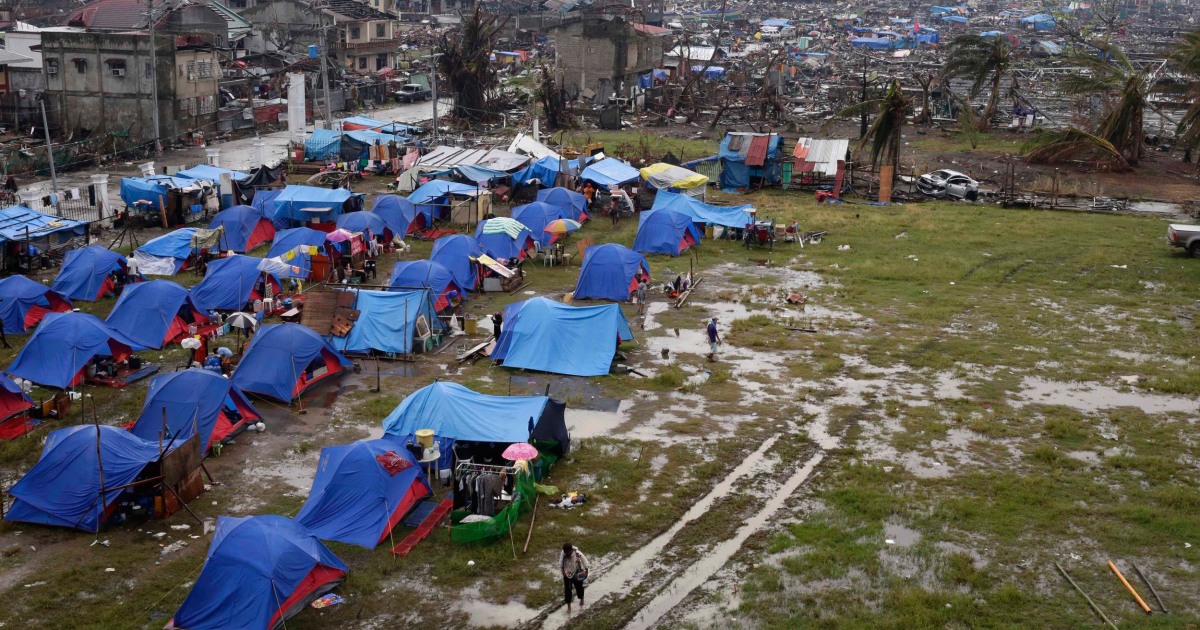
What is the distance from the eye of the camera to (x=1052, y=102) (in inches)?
2667

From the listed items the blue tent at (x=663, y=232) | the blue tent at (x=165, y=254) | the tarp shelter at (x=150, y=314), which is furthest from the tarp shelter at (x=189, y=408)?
the blue tent at (x=663, y=232)

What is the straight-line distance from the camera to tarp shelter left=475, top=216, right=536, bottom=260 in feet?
92.9

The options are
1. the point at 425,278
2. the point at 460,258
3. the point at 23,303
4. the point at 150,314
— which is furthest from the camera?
the point at 460,258

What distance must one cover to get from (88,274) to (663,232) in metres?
15.4

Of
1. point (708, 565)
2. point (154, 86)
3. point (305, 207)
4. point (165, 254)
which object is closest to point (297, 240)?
point (165, 254)

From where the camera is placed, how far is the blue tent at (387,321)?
2208cm

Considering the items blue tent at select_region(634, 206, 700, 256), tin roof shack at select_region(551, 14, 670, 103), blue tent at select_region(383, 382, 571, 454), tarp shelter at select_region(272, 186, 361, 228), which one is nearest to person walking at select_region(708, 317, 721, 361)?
blue tent at select_region(383, 382, 571, 454)

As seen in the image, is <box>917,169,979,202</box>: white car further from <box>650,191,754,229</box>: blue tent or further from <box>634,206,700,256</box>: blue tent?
<box>634,206,700,256</box>: blue tent

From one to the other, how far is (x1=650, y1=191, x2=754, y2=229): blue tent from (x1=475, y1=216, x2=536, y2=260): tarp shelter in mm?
5848

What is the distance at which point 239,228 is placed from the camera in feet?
98.8

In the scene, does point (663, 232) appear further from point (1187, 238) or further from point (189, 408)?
point (189, 408)

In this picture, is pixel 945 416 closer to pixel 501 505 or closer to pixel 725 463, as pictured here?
pixel 725 463

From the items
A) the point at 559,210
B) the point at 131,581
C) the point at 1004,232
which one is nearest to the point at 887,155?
the point at 1004,232

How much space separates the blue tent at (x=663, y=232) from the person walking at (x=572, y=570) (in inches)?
732
